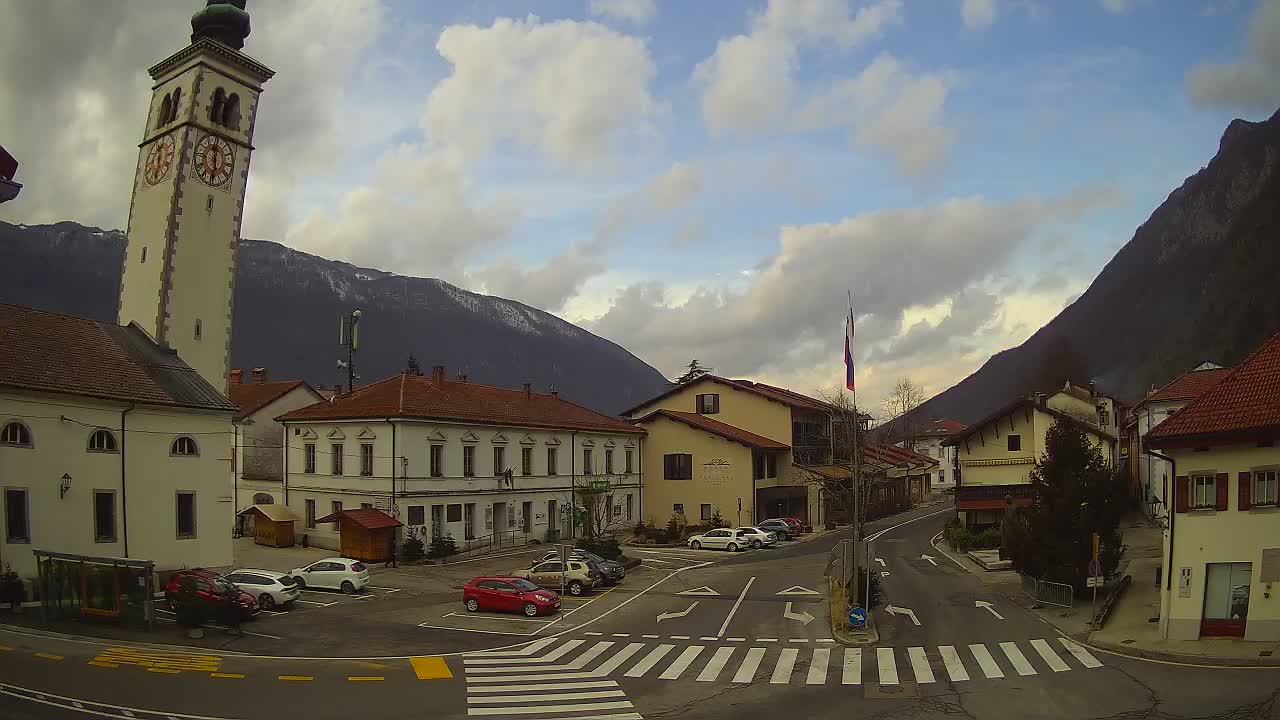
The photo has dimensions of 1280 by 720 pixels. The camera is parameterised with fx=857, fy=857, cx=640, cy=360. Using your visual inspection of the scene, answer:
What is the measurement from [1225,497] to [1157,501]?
101 ft

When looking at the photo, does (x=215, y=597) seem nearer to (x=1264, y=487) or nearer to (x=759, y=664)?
(x=759, y=664)

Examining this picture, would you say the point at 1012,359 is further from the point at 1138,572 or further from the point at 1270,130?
the point at 1138,572

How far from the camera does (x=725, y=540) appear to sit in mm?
52312

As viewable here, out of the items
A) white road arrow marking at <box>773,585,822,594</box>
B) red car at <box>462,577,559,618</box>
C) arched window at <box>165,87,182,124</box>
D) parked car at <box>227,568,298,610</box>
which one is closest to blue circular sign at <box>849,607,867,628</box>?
white road arrow marking at <box>773,585,822,594</box>

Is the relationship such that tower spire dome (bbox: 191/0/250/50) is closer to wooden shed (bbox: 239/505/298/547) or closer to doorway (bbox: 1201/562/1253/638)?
wooden shed (bbox: 239/505/298/547)

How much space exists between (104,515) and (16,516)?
3181 millimetres

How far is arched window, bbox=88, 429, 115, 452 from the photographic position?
1246 inches

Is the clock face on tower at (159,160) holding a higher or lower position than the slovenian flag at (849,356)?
higher

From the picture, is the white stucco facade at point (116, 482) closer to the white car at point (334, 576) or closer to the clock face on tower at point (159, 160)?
the white car at point (334, 576)

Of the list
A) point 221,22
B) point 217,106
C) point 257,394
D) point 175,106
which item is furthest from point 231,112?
point 257,394

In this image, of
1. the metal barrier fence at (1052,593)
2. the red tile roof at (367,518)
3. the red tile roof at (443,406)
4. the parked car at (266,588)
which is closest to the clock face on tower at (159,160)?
the red tile roof at (443,406)

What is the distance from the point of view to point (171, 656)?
22891mm

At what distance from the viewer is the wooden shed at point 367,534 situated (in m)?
43.9

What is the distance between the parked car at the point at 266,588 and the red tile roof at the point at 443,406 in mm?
15408
